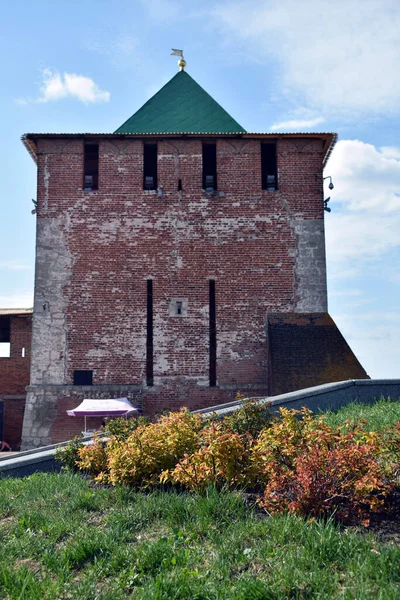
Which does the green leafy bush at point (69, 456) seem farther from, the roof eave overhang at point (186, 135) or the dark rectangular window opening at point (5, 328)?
the dark rectangular window opening at point (5, 328)

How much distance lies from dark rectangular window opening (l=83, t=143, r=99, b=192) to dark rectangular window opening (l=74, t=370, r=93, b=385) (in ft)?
16.0

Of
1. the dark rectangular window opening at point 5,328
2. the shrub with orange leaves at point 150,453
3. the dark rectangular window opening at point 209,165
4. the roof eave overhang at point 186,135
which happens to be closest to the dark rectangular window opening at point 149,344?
the dark rectangular window opening at point 209,165

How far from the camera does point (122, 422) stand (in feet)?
33.1

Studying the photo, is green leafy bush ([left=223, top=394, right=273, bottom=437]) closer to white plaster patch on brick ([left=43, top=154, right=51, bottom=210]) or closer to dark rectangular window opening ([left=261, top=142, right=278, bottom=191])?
dark rectangular window opening ([left=261, top=142, right=278, bottom=191])

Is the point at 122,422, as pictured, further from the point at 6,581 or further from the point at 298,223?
the point at 298,223

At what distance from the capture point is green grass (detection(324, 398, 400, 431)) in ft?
25.7

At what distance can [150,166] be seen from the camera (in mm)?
17469

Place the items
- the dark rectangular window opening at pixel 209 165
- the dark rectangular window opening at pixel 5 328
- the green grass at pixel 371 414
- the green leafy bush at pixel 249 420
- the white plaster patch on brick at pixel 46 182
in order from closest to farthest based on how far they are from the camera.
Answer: the green leafy bush at pixel 249 420 < the green grass at pixel 371 414 < the white plaster patch on brick at pixel 46 182 < the dark rectangular window opening at pixel 209 165 < the dark rectangular window opening at pixel 5 328

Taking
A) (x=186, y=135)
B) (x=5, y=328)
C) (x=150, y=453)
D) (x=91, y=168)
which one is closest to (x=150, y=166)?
(x=186, y=135)

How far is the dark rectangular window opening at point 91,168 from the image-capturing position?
56.1 ft

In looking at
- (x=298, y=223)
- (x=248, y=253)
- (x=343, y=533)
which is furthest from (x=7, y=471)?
(x=298, y=223)

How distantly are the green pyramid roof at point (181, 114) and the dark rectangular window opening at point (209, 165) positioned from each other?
103 centimetres

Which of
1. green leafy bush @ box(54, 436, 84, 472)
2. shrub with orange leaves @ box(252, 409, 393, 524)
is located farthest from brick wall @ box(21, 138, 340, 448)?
shrub with orange leaves @ box(252, 409, 393, 524)

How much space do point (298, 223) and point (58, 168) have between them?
6615 mm
